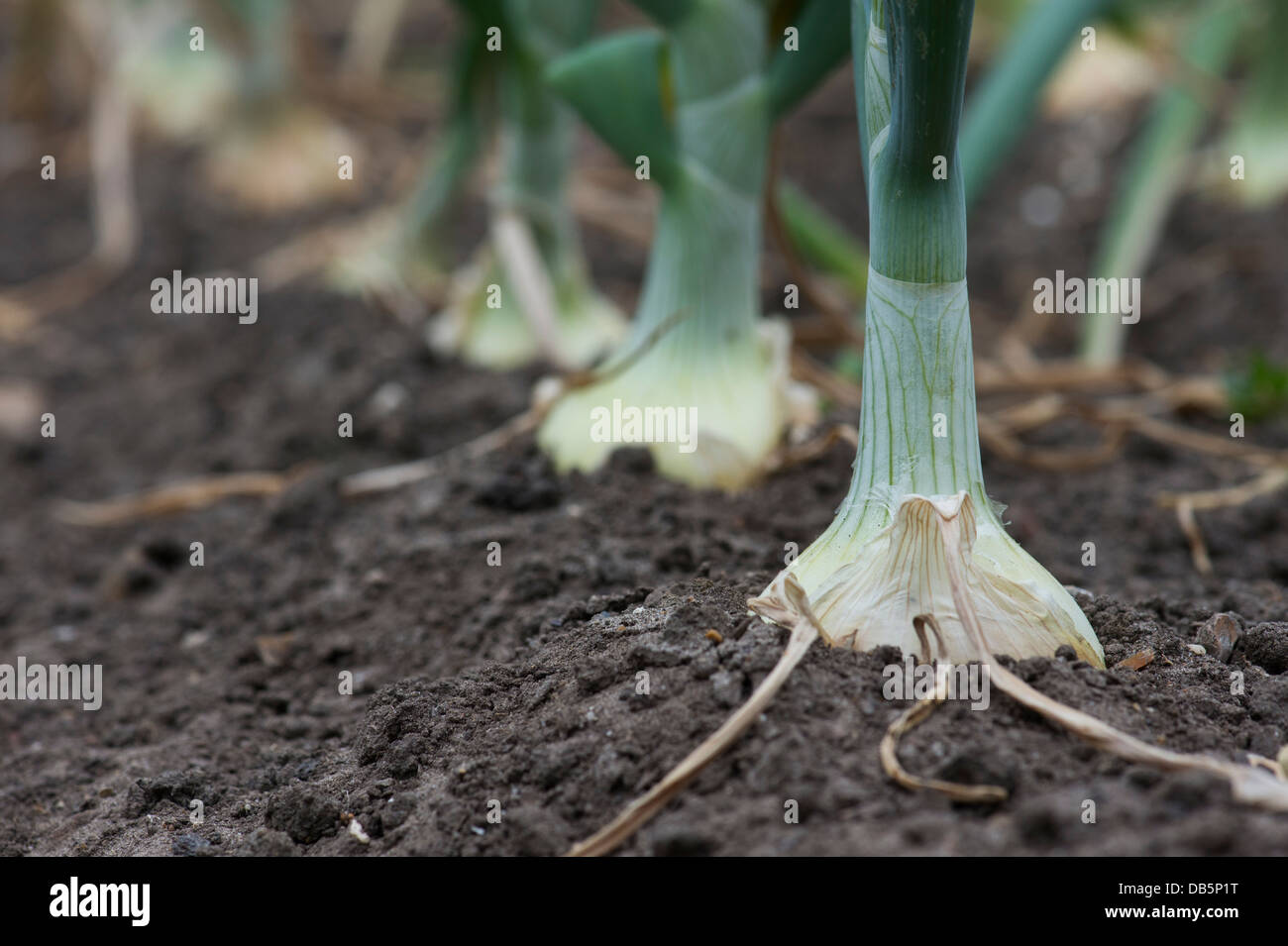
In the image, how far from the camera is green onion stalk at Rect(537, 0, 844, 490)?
4.83 feet

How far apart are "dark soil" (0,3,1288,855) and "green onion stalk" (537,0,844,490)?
0.17 ft

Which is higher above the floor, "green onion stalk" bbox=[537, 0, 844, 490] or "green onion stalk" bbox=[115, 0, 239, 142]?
"green onion stalk" bbox=[115, 0, 239, 142]

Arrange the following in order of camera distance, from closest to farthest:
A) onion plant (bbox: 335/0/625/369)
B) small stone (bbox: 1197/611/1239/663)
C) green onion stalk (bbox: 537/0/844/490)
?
1. small stone (bbox: 1197/611/1239/663)
2. green onion stalk (bbox: 537/0/844/490)
3. onion plant (bbox: 335/0/625/369)

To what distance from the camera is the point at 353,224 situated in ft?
10.0

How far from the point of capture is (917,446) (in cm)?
104

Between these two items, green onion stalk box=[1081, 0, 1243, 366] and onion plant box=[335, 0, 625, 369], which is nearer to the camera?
onion plant box=[335, 0, 625, 369]

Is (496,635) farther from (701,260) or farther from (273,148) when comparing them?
(273,148)

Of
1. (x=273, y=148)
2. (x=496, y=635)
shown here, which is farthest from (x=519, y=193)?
(x=273, y=148)

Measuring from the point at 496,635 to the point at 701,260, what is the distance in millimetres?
519

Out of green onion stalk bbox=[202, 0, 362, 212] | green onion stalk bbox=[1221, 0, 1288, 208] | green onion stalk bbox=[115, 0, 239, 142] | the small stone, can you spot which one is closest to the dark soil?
the small stone

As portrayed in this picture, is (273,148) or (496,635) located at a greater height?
(273,148)

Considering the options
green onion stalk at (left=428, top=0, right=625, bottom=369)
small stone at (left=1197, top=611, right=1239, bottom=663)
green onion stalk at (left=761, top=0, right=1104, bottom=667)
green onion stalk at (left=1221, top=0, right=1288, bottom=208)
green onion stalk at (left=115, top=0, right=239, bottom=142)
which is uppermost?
green onion stalk at (left=115, top=0, right=239, bottom=142)

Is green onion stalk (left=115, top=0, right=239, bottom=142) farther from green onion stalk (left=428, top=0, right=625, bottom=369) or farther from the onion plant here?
green onion stalk (left=428, top=0, right=625, bottom=369)

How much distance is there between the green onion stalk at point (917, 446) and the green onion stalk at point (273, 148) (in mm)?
2498
